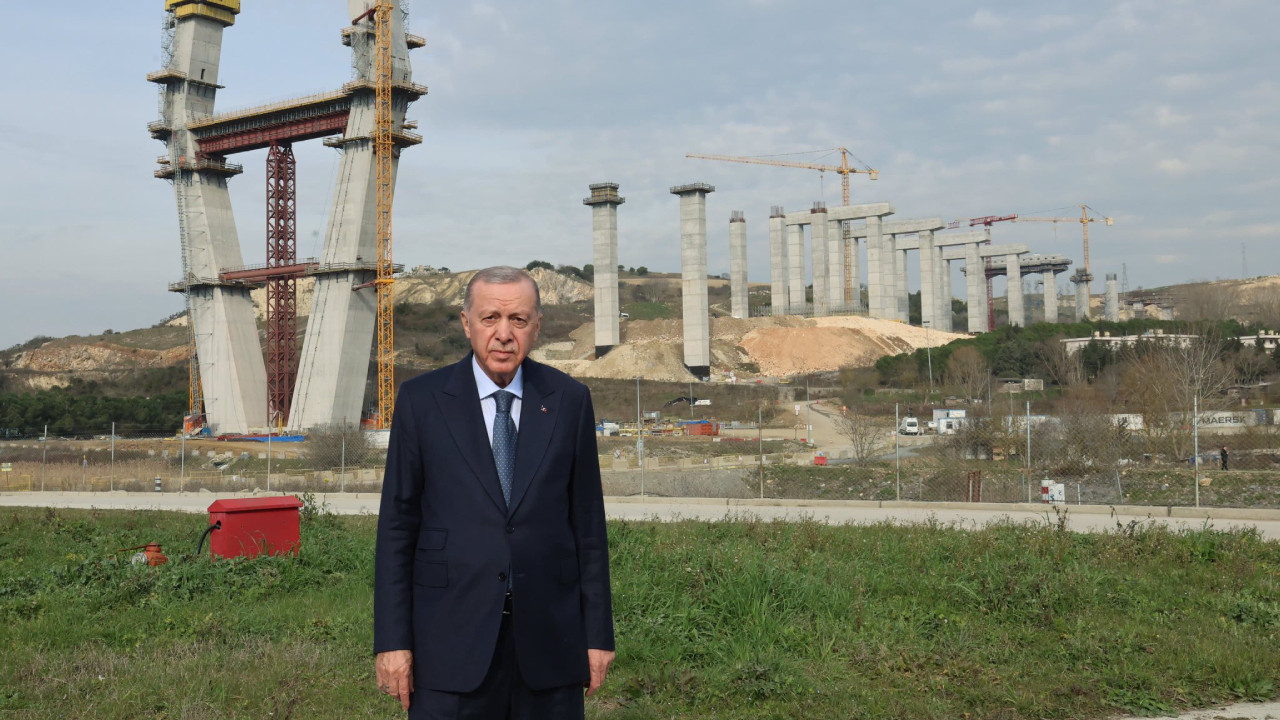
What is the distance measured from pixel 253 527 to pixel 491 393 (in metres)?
8.14

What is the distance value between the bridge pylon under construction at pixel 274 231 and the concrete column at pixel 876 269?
1914 inches

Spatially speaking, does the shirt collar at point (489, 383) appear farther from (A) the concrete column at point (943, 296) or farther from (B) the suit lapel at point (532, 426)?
(A) the concrete column at point (943, 296)

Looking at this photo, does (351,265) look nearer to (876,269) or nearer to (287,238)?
(287,238)

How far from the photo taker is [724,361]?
81.7 metres

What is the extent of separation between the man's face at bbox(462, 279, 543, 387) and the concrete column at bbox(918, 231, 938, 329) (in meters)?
92.8

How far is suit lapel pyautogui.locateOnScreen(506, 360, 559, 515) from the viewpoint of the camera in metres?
3.38

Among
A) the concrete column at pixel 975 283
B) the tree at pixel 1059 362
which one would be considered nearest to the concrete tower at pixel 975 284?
the concrete column at pixel 975 283

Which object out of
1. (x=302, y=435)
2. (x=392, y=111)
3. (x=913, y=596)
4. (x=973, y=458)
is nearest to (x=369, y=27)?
(x=392, y=111)

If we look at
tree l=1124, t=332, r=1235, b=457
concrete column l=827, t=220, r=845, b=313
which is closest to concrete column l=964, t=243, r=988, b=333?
concrete column l=827, t=220, r=845, b=313

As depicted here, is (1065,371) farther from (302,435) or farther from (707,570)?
(707,570)

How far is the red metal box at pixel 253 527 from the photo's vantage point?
10.5 meters

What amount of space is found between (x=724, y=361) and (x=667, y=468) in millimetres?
48578

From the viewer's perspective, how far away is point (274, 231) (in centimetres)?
5312

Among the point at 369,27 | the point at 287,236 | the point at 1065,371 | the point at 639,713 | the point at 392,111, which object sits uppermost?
the point at 369,27
